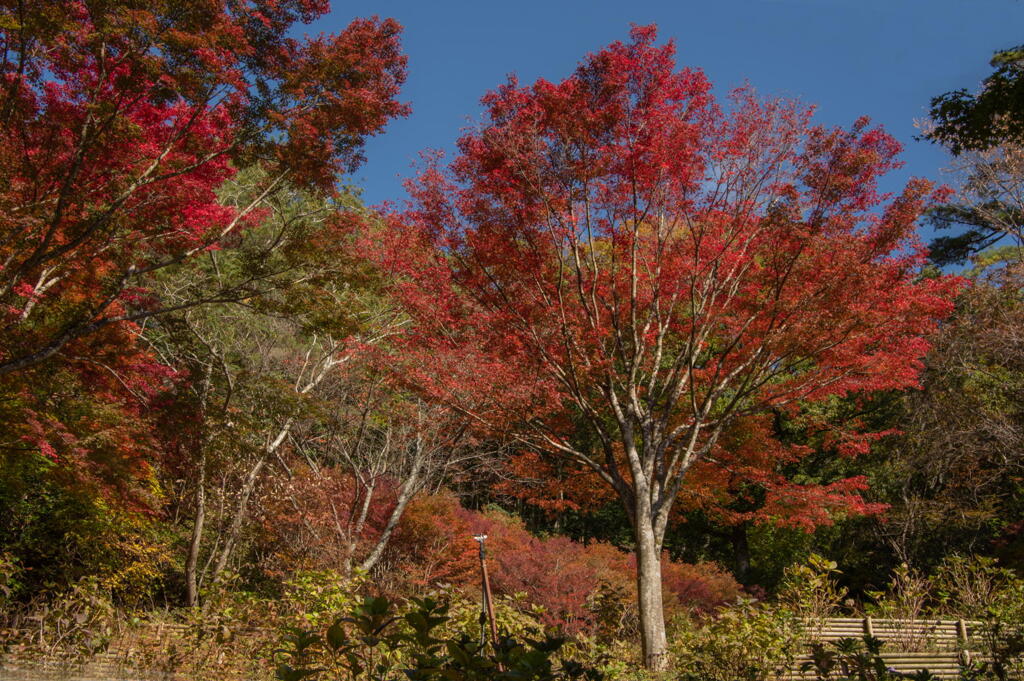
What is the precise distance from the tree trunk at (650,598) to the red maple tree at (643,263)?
20 millimetres

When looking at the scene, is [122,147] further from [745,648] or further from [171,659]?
[745,648]

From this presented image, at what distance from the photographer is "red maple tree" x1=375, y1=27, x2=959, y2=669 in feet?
21.0

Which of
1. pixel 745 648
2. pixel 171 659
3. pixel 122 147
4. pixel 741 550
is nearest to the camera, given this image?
pixel 171 659

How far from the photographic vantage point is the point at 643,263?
24.2 ft

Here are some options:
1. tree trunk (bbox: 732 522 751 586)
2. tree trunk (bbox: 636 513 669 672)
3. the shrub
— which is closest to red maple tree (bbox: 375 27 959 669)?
tree trunk (bbox: 636 513 669 672)

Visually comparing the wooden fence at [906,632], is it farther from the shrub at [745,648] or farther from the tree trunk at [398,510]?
the tree trunk at [398,510]

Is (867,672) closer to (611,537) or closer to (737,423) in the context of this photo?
(737,423)

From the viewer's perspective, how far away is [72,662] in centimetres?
356

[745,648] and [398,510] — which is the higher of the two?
[398,510]

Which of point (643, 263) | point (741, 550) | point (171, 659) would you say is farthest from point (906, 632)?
point (741, 550)

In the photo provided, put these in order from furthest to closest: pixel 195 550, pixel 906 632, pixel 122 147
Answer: pixel 195 550, pixel 906 632, pixel 122 147

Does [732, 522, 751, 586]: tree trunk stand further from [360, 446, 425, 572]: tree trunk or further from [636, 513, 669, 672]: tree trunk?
[636, 513, 669, 672]: tree trunk

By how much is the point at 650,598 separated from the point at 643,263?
348cm

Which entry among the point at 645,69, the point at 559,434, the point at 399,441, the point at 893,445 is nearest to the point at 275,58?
the point at 645,69
